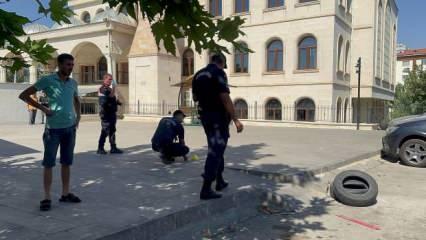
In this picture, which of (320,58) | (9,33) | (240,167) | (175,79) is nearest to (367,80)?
(320,58)

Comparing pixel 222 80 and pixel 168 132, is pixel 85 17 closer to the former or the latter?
pixel 168 132

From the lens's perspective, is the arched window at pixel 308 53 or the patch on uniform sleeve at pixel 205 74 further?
the arched window at pixel 308 53

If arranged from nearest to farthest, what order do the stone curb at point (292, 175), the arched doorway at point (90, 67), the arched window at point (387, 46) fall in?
the stone curb at point (292, 175) → the arched doorway at point (90, 67) → the arched window at point (387, 46)

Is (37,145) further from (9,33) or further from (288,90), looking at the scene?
(288,90)

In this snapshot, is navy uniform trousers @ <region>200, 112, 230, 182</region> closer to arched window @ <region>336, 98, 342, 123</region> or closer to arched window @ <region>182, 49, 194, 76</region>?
arched window @ <region>336, 98, 342, 123</region>

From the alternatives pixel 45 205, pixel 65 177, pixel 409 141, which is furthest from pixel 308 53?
pixel 45 205

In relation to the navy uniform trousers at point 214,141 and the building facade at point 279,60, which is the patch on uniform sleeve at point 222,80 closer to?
the navy uniform trousers at point 214,141

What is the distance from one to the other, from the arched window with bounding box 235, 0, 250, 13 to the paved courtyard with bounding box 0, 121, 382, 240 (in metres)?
20.5

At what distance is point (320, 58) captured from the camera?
26562 millimetres

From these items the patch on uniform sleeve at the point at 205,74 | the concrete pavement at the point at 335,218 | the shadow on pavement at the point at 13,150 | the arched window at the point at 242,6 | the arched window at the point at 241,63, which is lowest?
the concrete pavement at the point at 335,218

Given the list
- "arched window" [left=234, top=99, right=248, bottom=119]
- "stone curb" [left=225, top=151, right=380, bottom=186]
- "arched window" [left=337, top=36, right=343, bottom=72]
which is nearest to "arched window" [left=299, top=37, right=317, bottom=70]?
"arched window" [left=337, top=36, right=343, bottom=72]

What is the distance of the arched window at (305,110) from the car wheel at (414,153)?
17270 millimetres

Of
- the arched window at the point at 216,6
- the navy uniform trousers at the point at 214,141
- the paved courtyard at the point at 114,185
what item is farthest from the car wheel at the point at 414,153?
the arched window at the point at 216,6

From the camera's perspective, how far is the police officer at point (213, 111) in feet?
17.1
